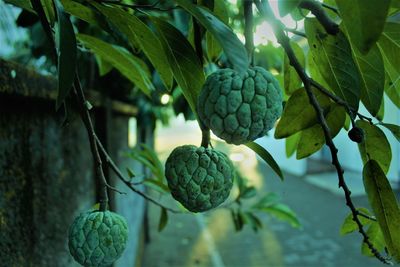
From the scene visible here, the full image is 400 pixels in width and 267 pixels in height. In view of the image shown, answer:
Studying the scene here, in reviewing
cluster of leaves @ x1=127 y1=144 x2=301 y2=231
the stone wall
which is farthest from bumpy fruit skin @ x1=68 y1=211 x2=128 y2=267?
cluster of leaves @ x1=127 y1=144 x2=301 y2=231

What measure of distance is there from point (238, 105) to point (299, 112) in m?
0.19

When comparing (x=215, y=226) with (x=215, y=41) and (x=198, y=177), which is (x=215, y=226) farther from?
(x=198, y=177)

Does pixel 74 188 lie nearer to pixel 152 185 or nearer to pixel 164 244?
pixel 152 185

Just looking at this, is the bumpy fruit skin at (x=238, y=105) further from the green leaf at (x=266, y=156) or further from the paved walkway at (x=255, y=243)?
the paved walkway at (x=255, y=243)

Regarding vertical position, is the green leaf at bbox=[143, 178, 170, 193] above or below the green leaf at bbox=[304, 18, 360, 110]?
below

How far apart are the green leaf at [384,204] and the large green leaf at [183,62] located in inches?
9.2

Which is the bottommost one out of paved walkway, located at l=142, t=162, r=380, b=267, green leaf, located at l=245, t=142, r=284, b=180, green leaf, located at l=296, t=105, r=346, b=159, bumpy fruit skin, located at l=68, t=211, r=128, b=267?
paved walkway, located at l=142, t=162, r=380, b=267

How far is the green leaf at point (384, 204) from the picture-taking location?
516mm

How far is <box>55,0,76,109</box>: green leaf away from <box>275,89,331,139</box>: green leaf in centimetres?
31

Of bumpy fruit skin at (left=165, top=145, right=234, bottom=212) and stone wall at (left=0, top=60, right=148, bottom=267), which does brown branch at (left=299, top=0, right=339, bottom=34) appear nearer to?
bumpy fruit skin at (left=165, top=145, right=234, bottom=212)

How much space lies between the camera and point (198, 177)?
583mm

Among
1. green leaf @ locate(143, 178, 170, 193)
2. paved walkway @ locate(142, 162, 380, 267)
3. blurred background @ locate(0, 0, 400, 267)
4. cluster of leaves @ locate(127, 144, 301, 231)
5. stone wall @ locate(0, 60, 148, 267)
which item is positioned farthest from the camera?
paved walkway @ locate(142, 162, 380, 267)

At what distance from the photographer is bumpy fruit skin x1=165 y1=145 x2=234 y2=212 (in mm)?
577

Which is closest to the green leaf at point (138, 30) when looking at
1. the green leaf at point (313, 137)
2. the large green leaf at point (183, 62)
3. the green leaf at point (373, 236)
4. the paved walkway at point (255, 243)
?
the large green leaf at point (183, 62)
